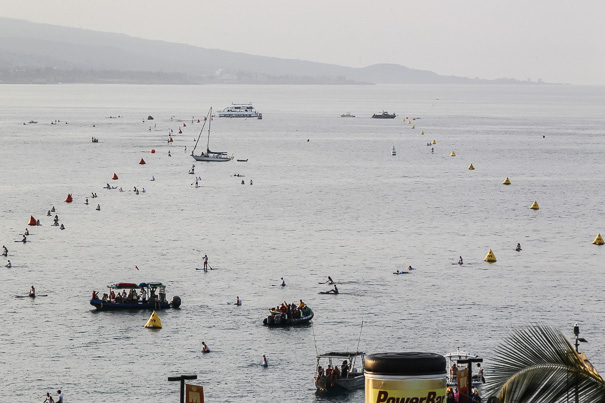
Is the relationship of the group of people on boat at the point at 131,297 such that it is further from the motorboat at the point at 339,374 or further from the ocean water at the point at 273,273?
the motorboat at the point at 339,374

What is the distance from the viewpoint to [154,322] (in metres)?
71.4

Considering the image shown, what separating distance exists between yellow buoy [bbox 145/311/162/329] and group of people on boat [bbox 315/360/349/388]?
54.5ft

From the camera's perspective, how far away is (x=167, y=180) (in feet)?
552

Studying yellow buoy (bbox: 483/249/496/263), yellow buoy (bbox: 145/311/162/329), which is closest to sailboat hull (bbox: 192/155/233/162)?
yellow buoy (bbox: 483/249/496/263)

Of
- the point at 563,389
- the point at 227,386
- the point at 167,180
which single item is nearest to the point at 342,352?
the point at 227,386

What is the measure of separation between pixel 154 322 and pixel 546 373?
196 ft

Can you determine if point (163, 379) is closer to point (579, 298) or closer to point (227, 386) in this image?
point (227, 386)

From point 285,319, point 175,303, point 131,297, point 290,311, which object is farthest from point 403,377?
point 131,297

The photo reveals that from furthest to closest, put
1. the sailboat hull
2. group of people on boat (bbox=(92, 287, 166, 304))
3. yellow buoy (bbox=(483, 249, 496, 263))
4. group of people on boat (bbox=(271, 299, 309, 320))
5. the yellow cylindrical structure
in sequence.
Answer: the sailboat hull
yellow buoy (bbox=(483, 249, 496, 263))
group of people on boat (bbox=(92, 287, 166, 304))
group of people on boat (bbox=(271, 299, 309, 320))
the yellow cylindrical structure

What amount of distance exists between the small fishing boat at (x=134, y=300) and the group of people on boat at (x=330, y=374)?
70.1ft

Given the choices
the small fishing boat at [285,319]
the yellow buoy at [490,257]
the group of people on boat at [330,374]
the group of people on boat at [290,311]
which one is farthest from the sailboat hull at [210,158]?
the group of people on boat at [330,374]

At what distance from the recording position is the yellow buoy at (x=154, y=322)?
7112 cm

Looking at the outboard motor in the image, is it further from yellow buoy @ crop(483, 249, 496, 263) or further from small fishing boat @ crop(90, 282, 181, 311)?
yellow buoy @ crop(483, 249, 496, 263)

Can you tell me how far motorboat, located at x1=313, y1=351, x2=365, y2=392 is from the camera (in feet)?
188
